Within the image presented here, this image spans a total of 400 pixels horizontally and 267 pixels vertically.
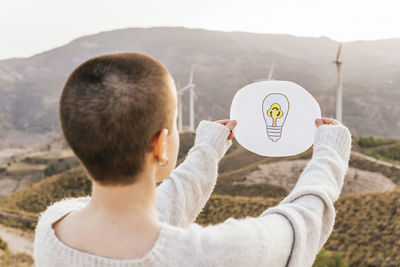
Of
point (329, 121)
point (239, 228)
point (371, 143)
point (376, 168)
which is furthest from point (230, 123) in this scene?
point (371, 143)

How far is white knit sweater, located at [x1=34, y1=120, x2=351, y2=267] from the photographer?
1.31 m

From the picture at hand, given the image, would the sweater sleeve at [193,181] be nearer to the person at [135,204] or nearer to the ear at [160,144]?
the person at [135,204]

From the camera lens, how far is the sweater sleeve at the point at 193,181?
1948 millimetres

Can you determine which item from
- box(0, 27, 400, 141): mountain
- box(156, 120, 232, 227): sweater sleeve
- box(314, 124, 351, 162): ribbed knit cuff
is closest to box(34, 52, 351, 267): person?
box(314, 124, 351, 162): ribbed knit cuff

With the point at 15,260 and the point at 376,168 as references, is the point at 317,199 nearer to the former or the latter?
the point at 15,260

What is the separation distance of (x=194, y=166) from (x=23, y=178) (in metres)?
68.0

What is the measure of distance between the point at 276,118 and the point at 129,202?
1.11 metres

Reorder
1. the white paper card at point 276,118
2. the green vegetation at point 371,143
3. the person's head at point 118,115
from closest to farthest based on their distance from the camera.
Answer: the person's head at point 118,115
the white paper card at point 276,118
the green vegetation at point 371,143

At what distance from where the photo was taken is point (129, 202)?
1.39 meters

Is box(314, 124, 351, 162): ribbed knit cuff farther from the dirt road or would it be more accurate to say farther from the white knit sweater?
the dirt road

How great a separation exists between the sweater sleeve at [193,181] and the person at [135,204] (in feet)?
1.40

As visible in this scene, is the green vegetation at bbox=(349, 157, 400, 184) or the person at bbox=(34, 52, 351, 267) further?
the green vegetation at bbox=(349, 157, 400, 184)

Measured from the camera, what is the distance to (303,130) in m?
2.13

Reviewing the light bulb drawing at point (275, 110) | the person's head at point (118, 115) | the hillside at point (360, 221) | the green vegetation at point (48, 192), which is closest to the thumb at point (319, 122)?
the light bulb drawing at point (275, 110)
